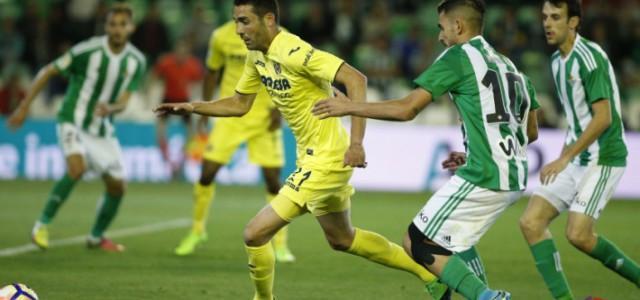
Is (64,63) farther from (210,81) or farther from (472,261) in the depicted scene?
(472,261)

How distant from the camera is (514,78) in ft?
21.3

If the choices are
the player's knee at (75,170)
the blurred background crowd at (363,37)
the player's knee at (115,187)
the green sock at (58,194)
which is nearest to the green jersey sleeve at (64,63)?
the player's knee at (75,170)

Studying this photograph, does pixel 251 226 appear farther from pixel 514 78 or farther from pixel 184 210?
pixel 184 210

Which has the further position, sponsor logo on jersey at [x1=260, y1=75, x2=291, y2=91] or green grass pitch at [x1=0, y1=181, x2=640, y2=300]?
green grass pitch at [x1=0, y1=181, x2=640, y2=300]

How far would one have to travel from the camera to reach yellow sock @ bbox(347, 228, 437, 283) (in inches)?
298

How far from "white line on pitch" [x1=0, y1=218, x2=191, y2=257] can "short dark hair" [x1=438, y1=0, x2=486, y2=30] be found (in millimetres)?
5594

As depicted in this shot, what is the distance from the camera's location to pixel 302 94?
7414 mm

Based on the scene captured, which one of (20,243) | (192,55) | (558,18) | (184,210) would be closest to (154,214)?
(184,210)

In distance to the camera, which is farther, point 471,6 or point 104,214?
point 104,214

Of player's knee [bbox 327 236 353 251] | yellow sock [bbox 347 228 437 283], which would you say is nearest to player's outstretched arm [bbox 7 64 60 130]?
player's knee [bbox 327 236 353 251]

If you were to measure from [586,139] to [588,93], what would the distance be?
42 cm

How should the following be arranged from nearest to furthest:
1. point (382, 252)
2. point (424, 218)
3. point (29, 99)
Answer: point (424, 218), point (382, 252), point (29, 99)

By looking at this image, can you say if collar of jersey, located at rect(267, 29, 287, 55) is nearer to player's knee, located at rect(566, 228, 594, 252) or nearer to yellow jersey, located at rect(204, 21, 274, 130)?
player's knee, located at rect(566, 228, 594, 252)

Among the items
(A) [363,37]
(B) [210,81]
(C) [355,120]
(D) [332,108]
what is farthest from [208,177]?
(A) [363,37]
